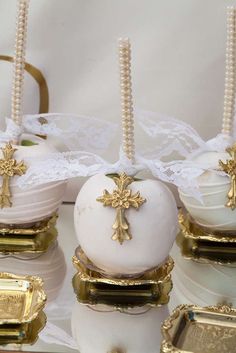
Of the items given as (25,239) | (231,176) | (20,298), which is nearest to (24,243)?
(25,239)

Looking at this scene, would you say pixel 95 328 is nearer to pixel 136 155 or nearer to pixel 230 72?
pixel 136 155

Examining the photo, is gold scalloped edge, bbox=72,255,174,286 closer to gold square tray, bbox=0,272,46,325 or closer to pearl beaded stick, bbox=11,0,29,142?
gold square tray, bbox=0,272,46,325

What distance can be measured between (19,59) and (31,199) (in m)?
0.15

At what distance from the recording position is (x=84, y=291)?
75cm

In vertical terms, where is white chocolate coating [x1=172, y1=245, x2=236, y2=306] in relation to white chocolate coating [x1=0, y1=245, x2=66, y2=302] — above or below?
above

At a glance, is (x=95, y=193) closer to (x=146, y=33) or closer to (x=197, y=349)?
(x=197, y=349)

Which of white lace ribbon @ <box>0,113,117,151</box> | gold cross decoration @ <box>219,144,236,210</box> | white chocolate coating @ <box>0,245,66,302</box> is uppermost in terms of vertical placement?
white lace ribbon @ <box>0,113,117,151</box>

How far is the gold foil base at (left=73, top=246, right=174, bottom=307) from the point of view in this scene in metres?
0.73

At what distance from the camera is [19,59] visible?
815mm

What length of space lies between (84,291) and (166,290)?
0.08 metres

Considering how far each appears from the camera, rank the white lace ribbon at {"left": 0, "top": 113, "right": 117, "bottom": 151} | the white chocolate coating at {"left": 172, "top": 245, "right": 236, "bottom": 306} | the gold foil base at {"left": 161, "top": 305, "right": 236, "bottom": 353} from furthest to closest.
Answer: the white lace ribbon at {"left": 0, "top": 113, "right": 117, "bottom": 151} < the white chocolate coating at {"left": 172, "top": 245, "right": 236, "bottom": 306} < the gold foil base at {"left": 161, "top": 305, "right": 236, "bottom": 353}

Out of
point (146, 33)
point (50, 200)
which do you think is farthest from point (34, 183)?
point (146, 33)

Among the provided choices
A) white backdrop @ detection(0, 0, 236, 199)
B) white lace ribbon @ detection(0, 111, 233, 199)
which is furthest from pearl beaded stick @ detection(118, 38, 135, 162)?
white backdrop @ detection(0, 0, 236, 199)

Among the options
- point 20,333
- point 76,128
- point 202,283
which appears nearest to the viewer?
point 20,333
